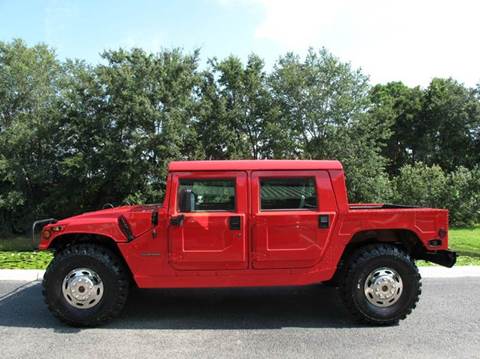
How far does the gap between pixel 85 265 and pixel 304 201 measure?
259 centimetres

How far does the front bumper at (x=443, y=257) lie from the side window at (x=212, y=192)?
99.7 inches

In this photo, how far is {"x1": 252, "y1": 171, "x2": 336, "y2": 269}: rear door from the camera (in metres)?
5.45

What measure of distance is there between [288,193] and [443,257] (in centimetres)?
207

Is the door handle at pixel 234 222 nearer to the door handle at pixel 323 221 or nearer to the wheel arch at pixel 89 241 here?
the door handle at pixel 323 221

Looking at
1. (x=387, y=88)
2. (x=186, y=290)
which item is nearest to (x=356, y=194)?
(x=186, y=290)

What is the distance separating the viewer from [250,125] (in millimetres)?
25453

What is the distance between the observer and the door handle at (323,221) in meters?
5.49

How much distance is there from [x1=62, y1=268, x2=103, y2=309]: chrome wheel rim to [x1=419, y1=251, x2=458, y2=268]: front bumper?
3940mm

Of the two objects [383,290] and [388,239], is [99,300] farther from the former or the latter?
[388,239]

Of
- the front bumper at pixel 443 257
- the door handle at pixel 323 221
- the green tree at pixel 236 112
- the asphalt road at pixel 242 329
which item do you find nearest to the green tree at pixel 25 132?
the green tree at pixel 236 112

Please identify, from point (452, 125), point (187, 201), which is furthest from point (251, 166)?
point (452, 125)

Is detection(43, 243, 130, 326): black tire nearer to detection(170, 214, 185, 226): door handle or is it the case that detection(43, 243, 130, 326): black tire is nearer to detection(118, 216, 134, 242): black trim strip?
detection(118, 216, 134, 242): black trim strip

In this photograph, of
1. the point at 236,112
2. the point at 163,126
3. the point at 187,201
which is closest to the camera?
the point at 187,201

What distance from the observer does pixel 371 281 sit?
5.53 metres
